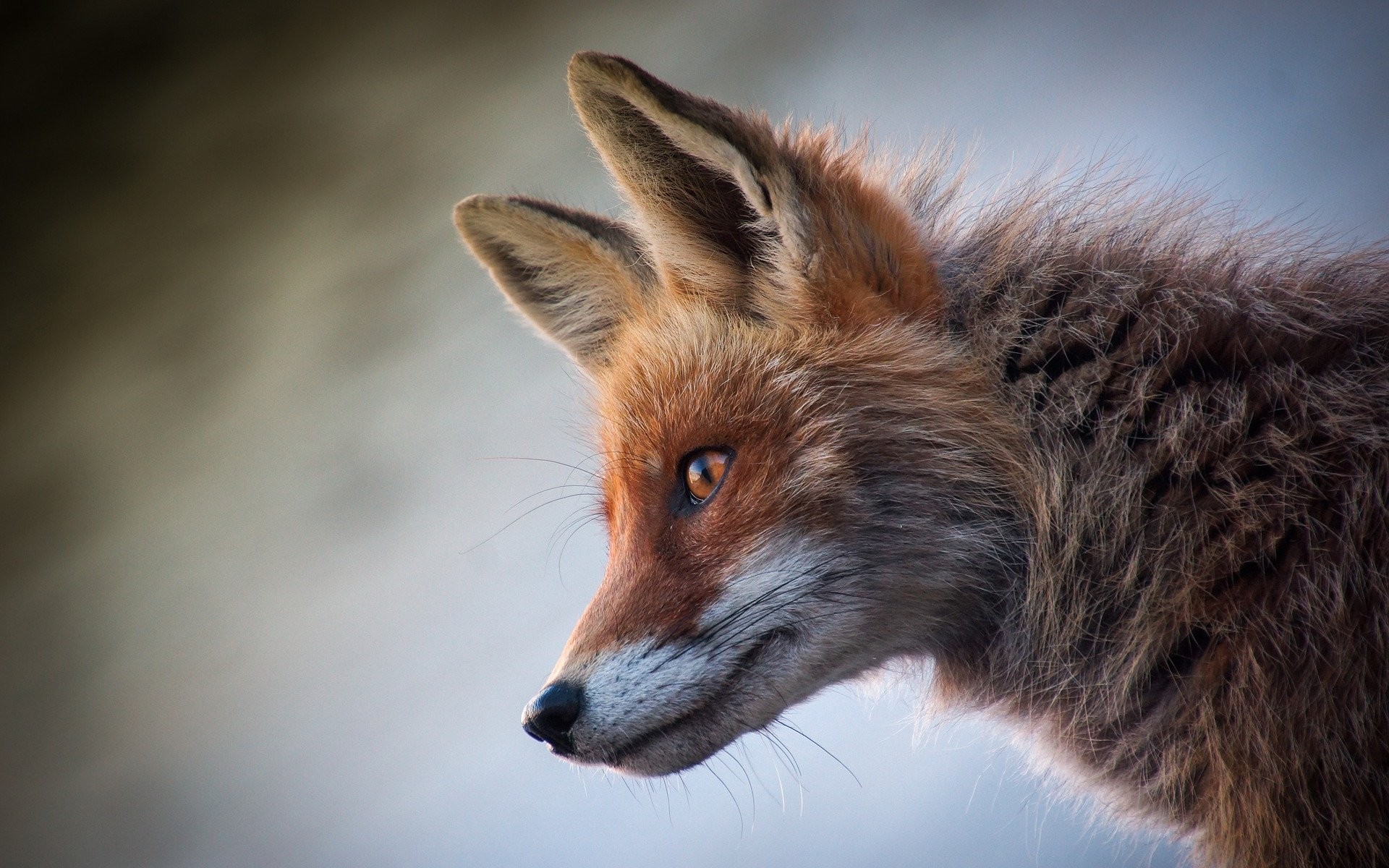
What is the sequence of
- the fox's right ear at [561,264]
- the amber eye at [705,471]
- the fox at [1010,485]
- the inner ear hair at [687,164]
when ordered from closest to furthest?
1. the fox at [1010,485]
2. the inner ear hair at [687,164]
3. the amber eye at [705,471]
4. the fox's right ear at [561,264]

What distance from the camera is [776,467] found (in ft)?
4.13

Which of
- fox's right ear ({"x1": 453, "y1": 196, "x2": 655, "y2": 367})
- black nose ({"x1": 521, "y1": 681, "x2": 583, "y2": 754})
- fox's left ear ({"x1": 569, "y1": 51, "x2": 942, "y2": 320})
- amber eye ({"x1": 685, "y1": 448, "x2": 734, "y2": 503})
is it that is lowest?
black nose ({"x1": 521, "y1": 681, "x2": 583, "y2": 754})

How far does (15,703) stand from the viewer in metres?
2.88

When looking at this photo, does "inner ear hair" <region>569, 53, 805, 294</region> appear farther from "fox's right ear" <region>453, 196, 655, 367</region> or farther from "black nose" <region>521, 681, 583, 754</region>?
"black nose" <region>521, 681, 583, 754</region>

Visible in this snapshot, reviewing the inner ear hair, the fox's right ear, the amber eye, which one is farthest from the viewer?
the fox's right ear

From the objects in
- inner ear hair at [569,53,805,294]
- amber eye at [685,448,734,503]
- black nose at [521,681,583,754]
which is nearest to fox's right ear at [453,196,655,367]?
inner ear hair at [569,53,805,294]

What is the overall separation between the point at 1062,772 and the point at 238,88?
3.10 metres

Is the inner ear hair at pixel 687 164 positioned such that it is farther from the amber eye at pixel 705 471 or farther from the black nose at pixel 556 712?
the black nose at pixel 556 712

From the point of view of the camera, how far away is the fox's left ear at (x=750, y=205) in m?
1.20

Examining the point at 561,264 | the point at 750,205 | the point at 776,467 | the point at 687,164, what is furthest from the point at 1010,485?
the point at 561,264

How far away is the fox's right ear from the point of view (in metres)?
1.62

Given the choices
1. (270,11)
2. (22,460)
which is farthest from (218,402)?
(270,11)

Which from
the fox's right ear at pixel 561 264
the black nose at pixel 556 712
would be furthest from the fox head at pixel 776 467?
the fox's right ear at pixel 561 264

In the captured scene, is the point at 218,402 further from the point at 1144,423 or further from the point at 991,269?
the point at 1144,423
